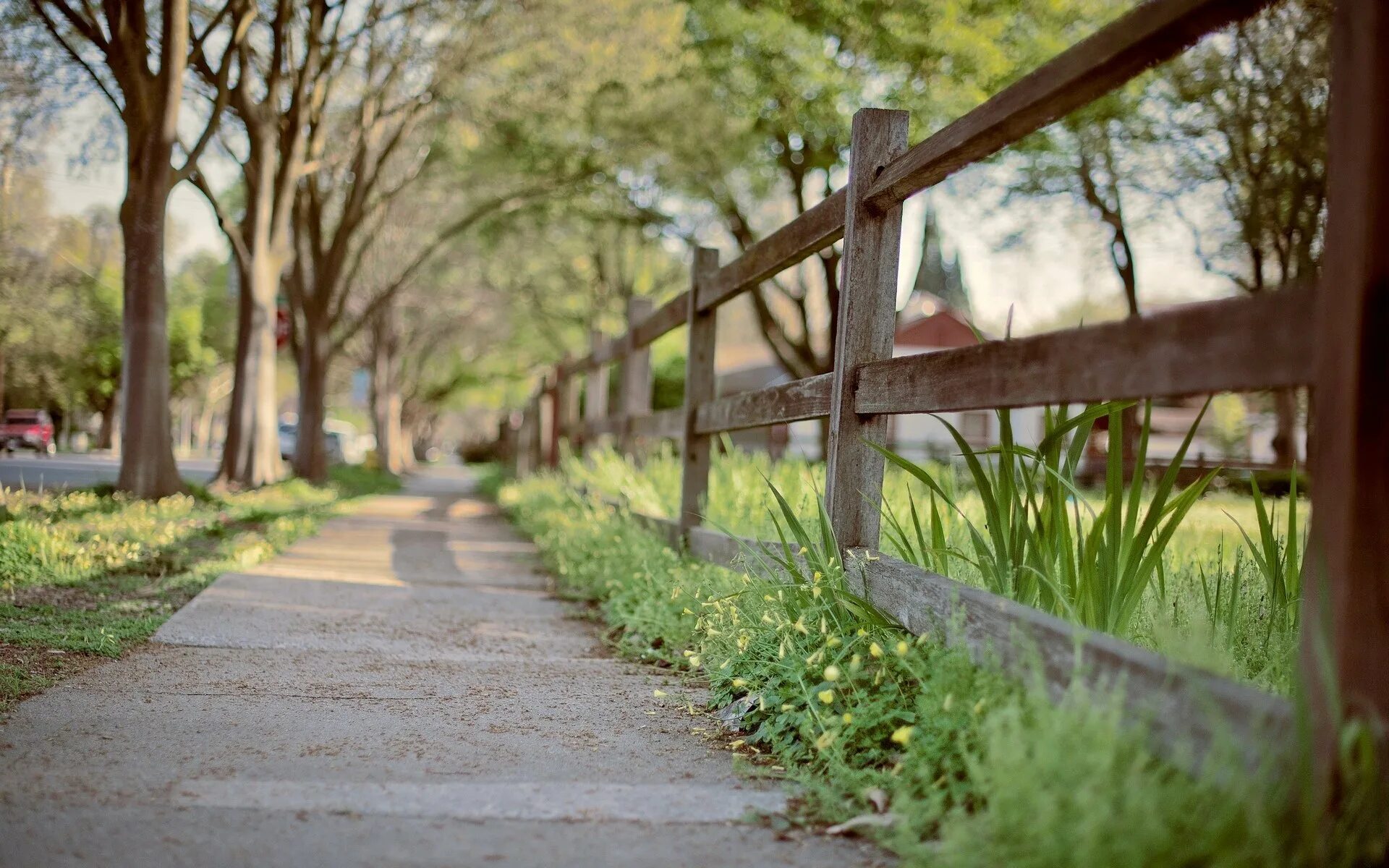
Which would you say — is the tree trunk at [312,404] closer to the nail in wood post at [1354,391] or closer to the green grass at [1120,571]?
the green grass at [1120,571]

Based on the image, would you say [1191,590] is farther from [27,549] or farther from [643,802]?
[27,549]

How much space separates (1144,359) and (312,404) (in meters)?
17.1

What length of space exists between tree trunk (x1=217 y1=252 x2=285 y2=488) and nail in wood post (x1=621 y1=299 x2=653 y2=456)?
6.17 metres

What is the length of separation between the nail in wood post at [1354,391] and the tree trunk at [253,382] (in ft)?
42.6

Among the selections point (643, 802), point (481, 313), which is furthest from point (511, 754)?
point (481, 313)

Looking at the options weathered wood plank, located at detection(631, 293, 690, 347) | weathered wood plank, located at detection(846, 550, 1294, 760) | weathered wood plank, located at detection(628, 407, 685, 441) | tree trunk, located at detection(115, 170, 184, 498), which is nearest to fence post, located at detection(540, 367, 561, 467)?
tree trunk, located at detection(115, 170, 184, 498)

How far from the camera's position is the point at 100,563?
599 cm

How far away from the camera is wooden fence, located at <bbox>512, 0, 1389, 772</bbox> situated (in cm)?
177

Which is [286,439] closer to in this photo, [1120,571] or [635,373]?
[635,373]

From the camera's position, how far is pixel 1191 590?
3.39 meters

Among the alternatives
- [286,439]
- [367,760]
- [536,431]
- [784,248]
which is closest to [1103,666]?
[367,760]

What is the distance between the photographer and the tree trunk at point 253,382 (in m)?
13.3

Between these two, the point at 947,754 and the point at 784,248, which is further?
the point at 784,248

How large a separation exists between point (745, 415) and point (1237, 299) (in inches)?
116
